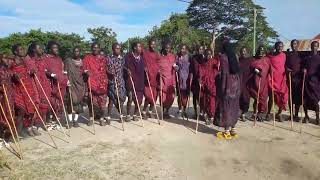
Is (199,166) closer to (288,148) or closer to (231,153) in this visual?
(231,153)

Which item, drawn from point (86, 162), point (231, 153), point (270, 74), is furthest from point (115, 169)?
point (270, 74)

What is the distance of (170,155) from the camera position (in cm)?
723

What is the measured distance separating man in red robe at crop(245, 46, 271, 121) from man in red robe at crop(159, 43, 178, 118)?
1858mm

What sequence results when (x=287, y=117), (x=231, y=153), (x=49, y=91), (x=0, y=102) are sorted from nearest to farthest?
(x=231, y=153)
(x=0, y=102)
(x=49, y=91)
(x=287, y=117)

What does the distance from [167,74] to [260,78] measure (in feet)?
7.40

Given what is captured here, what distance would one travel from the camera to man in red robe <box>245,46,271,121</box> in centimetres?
961

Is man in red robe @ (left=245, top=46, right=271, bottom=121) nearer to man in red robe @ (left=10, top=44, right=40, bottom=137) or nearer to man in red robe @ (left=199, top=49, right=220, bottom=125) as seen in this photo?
man in red robe @ (left=199, top=49, right=220, bottom=125)

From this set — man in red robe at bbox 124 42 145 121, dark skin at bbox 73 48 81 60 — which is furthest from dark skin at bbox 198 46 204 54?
dark skin at bbox 73 48 81 60

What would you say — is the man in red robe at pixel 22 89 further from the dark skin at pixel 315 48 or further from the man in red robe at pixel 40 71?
the dark skin at pixel 315 48

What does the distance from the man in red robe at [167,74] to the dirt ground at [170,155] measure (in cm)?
119

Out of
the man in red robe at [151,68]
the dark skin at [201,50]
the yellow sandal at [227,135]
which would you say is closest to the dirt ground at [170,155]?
the yellow sandal at [227,135]

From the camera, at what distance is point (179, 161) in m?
6.91

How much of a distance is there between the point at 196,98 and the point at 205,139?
2112mm

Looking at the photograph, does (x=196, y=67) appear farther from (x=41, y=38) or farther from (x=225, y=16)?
(x=225, y=16)
